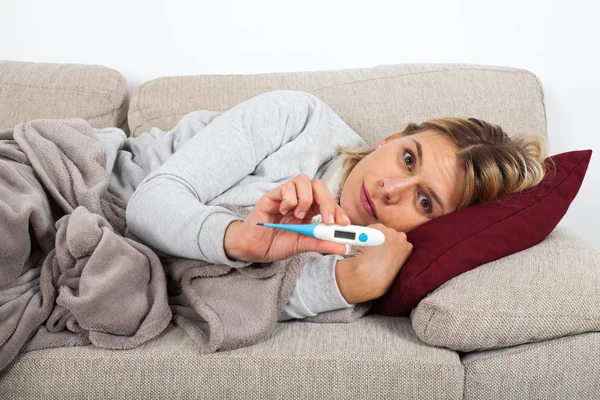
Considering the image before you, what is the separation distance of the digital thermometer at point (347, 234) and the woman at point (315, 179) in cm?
10

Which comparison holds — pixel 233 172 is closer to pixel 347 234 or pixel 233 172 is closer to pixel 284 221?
pixel 284 221

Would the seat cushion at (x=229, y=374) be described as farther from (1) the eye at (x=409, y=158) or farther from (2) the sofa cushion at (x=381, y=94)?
(2) the sofa cushion at (x=381, y=94)

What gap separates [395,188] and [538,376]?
1.44ft

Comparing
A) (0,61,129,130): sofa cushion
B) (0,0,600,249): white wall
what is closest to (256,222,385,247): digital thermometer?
(0,61,129,130): sofa cushion

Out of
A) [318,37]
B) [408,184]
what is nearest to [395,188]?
[408,184]

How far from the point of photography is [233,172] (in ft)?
4.89

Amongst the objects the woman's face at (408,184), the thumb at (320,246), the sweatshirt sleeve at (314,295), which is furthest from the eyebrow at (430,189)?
the thumb at (320,246)

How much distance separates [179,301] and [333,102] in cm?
77

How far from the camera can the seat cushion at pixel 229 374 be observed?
1252 millimetres

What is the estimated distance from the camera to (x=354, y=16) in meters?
2.27

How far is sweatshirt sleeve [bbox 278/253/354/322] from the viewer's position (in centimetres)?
139

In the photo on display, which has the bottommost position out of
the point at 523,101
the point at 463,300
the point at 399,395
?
the point at 399,395

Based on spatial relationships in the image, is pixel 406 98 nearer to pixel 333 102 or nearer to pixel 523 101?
pixel 333 102

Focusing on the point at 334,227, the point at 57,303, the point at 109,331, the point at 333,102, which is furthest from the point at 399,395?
the point at 333,102
